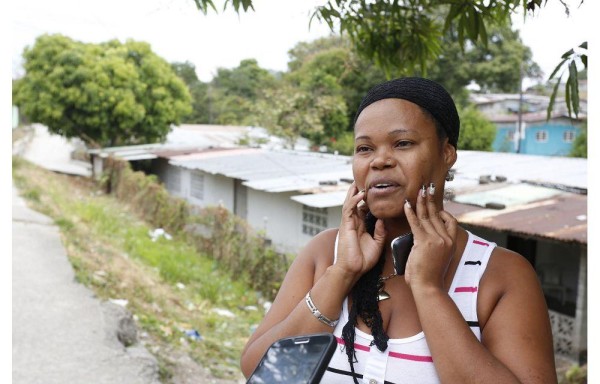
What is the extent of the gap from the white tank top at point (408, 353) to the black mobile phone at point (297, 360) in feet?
0.73

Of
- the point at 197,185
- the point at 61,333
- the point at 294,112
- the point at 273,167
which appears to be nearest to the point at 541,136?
the point at 294,112

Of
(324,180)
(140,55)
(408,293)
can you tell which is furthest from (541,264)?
(140,55)

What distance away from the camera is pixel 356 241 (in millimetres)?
1338

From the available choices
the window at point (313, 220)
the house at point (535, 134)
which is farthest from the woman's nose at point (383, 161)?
the house at point (535, 134)

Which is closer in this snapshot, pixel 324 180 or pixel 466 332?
pixel 466 332

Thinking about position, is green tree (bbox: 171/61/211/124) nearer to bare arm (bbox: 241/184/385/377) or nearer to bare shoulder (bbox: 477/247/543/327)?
bare arm (bbox: 241/184/385/377)

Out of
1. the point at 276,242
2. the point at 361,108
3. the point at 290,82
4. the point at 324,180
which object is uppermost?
the point at 290,82

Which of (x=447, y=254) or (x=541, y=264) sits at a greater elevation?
(x=447, y=254)

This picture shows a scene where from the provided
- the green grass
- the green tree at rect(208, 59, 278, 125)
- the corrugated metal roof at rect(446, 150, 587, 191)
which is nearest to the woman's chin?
the green grass

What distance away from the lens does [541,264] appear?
888 centimetres

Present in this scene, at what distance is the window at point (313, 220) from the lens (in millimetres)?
11641

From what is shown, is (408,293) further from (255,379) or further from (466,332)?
(255,379)
